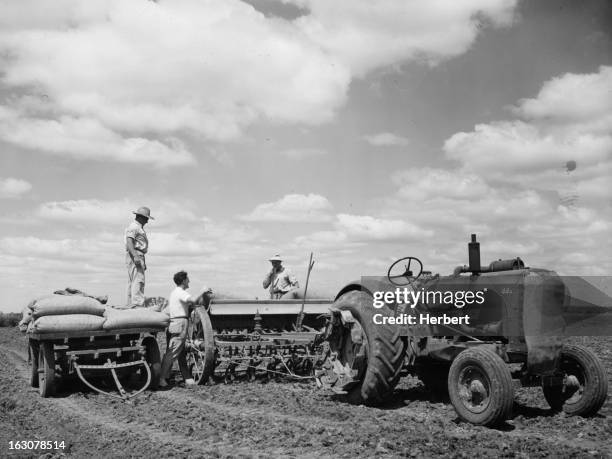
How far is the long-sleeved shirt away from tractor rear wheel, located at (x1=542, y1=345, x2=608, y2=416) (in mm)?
6207

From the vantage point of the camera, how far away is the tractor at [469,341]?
594 centimetres

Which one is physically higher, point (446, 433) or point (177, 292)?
point (177, 292)

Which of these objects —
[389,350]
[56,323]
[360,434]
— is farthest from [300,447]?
[56,323]

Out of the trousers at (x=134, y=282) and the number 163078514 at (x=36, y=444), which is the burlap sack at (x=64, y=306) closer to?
the trousers at (x=134, y=282)

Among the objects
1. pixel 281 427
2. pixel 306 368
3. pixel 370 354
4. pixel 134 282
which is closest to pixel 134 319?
pixel 134 282

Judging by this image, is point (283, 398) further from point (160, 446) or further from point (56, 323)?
point (56, 323)

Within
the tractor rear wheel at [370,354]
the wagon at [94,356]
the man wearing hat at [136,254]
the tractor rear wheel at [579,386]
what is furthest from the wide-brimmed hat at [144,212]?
the tractor rear wheel at [579,386]

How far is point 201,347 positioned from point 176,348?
40 centimetres

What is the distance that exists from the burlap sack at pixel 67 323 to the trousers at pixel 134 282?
5.07 feet

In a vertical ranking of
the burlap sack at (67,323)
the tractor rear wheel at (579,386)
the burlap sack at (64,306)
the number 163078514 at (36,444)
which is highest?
the burlap sack at (64,306)

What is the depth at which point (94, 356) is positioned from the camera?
8391 millimetres

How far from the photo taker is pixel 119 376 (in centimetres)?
951

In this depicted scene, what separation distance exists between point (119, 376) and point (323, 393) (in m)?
3.54

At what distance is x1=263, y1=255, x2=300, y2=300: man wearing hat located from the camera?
1196 cm
